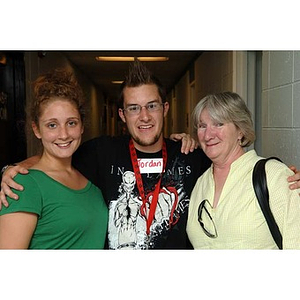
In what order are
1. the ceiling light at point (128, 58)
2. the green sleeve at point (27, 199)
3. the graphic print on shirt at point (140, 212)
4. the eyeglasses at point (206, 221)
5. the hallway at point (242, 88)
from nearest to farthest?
the green sleeve at point (27, 199) → the eyeglasses at point (206, 221) → the graphic print on shirt at point (140, 212) → the hallway at point (242, 88) → the ceiling light at point (128, 58)

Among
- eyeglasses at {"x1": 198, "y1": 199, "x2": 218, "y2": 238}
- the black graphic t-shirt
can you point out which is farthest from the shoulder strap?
the black graphic t-shirt

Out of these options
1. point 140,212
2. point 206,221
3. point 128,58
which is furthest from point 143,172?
point 128,58

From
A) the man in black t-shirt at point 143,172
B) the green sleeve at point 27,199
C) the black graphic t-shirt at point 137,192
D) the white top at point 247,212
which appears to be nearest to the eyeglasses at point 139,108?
the man in black t-shirt at point 143,172

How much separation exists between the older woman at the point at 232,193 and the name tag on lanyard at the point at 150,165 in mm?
165

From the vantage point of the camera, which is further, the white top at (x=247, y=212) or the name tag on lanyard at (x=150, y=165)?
the name tag on lanyard at (x=150, y=165)

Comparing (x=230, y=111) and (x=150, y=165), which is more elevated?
(x=230, y=111)

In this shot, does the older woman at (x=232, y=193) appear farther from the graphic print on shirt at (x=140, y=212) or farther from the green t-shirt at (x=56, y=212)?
the green t-shirt at (x=56, y=212)

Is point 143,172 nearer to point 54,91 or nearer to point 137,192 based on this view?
point 137,192

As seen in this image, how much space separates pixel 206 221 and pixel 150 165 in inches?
12.7

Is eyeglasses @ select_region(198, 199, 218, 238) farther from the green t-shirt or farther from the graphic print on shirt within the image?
the green t-shirt

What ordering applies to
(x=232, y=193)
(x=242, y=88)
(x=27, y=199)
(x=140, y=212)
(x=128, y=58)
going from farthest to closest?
(x=128, y=58) < (x=242, y=88) < (x=140, y=212) < (x=232, y=193) < (x=27, y=199)

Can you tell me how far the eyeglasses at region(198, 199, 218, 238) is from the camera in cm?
135

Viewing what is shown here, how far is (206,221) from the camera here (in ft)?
4.54

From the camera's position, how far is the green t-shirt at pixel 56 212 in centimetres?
122
